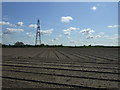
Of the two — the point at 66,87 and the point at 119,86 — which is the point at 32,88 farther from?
the point at 119,86

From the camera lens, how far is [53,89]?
5980mm

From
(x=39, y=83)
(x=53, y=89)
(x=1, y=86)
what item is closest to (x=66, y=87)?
(x=53, y=89)

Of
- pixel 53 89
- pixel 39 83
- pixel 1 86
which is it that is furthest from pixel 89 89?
pixel 1 86

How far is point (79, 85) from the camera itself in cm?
646

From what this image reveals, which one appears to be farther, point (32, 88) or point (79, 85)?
point (79, 85)

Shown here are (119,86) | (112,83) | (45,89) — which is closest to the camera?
(45,89)

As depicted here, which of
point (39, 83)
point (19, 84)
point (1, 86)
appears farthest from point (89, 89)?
point (1, 86)

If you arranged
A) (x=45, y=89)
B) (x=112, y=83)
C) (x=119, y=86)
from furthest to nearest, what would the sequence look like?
(x=112, y=83)
(x=119, y=86)
(x=45, y=89)

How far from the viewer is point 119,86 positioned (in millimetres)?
6426

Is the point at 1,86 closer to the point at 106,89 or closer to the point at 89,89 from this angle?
the point at 89,89

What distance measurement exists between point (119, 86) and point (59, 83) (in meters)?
2.18

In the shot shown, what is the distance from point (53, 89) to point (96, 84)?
1.70 m

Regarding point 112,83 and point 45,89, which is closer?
point 45,89

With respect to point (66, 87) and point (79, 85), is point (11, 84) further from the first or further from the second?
point (79, 85)
